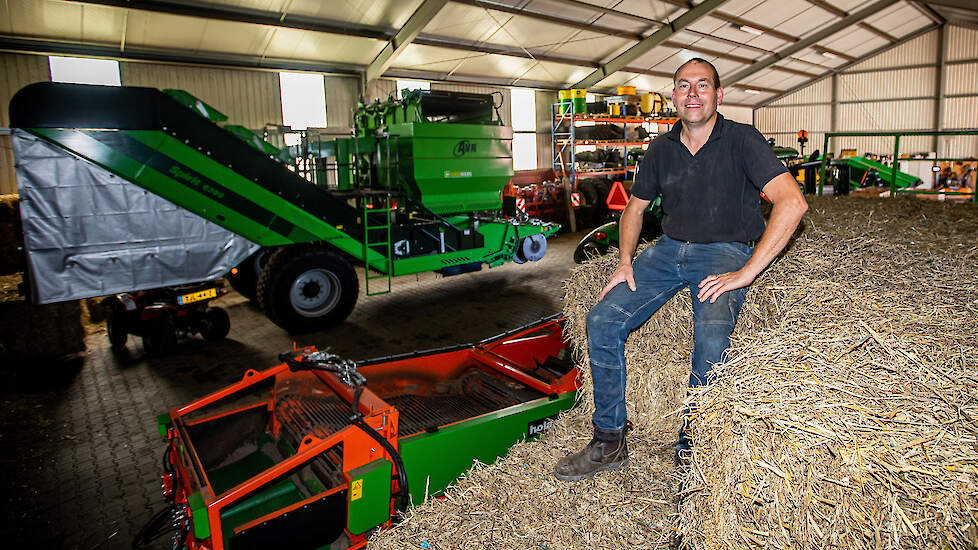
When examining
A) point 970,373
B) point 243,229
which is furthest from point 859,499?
point 243,229

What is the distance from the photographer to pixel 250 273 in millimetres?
7844

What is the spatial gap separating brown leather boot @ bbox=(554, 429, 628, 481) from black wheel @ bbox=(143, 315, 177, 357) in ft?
16.8

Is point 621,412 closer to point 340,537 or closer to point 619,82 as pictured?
point 340,537

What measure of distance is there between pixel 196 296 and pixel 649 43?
1531 centimetres

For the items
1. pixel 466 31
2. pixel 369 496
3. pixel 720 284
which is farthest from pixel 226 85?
pixel 720 284

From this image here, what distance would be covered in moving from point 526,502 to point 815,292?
59.3 inches

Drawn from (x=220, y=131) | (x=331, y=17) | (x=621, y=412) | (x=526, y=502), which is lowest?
(x=526, y=502)

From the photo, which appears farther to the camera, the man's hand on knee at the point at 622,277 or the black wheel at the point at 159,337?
the black wheel at the point at 159,337

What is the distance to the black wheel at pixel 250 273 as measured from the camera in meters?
7.70

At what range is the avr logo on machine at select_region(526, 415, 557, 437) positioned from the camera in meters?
3.33

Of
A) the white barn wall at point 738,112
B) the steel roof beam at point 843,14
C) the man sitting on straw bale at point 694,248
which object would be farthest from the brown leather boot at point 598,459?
the white barn wall at point 738,112

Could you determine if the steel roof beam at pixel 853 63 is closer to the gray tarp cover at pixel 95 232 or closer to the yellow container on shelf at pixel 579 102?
the yellow container on shelf at pixel 579 102

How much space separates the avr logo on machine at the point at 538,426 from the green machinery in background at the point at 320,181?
4.32 meters

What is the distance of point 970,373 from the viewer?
1.78 meters
